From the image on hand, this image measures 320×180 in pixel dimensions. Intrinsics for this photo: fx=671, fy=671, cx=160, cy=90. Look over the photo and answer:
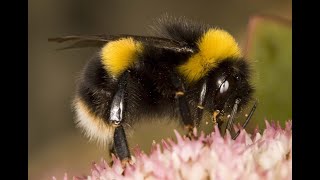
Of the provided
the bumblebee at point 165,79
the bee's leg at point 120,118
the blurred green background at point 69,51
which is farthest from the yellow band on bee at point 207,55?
the blurred green background at point 69,51

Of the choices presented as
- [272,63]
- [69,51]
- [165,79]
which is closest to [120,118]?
[165,79]

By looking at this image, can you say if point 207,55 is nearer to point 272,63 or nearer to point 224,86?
point 224,86

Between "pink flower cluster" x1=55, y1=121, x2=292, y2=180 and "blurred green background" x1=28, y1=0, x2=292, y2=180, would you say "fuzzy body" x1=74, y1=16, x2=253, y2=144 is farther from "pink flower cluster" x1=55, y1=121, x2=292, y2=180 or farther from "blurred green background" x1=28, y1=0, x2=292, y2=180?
"blurred green background" x1=28, y1=0, x2=292, y2=180

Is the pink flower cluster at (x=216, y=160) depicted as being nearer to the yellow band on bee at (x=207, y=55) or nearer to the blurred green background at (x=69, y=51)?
the yellow band on bee at (x=207, y=55)
